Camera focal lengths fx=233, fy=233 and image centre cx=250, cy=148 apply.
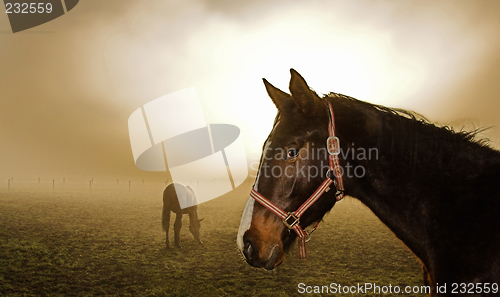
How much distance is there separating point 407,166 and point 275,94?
1.43 meters

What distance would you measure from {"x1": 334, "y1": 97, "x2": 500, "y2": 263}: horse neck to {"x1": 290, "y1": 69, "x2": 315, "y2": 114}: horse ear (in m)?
0.28

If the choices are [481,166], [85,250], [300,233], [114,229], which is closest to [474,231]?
[481,166]

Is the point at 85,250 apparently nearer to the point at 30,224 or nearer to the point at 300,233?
the point at 30,224

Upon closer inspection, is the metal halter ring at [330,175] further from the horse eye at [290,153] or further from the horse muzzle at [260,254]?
the horse muzzle at [260,254]

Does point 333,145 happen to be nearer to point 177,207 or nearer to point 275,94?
point 275,94

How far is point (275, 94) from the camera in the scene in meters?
2.57

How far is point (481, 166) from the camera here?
1.87 metres

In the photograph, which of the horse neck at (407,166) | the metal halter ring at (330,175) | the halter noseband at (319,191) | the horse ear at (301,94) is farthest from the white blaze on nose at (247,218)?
the horse neck at (407,166)

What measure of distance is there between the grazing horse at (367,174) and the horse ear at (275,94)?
28 centimetres

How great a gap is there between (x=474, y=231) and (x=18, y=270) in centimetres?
1069

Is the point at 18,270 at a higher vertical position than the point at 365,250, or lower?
higher

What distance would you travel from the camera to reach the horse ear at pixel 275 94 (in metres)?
2.53

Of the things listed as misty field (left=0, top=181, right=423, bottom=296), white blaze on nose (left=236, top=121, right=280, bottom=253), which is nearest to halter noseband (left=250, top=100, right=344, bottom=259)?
white blaze on nose (left=236, top=121, right=280, bottom=253)

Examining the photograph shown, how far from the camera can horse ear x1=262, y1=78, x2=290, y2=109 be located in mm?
2531
